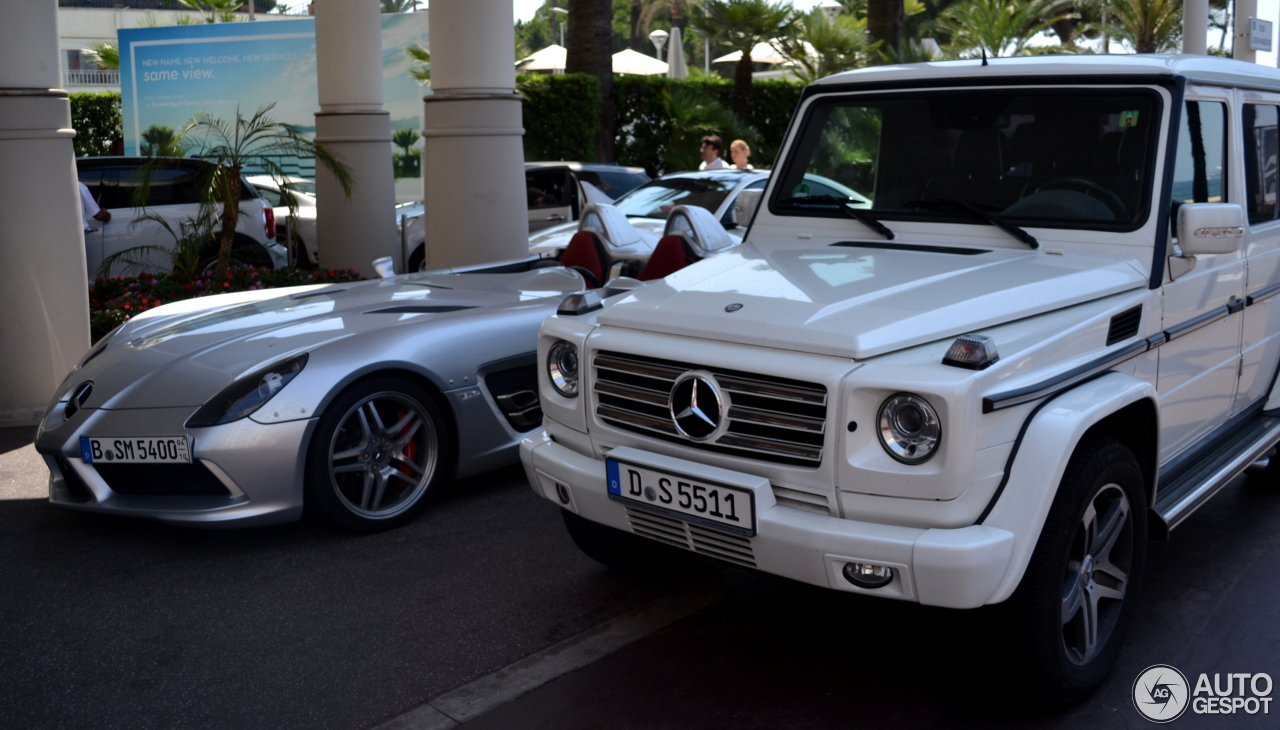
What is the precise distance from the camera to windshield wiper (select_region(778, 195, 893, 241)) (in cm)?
438

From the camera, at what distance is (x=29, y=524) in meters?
5.14

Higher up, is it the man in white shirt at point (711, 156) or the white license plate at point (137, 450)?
the man in white shirt at point (711, 156)

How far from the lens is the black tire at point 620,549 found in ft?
13.9

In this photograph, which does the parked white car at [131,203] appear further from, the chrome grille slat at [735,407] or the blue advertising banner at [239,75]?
the chrome grille slat at [735,407]

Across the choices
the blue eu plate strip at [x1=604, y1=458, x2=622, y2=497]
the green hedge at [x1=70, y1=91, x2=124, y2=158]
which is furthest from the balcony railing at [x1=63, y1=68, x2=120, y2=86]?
the blue eu plate strip at [x1=604, y1=458, x2=622, y2=497]

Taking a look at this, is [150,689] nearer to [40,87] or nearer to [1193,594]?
[1193,594]

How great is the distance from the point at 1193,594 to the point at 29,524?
16.7 ft

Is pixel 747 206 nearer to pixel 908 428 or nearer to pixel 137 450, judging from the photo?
pixel 908 428

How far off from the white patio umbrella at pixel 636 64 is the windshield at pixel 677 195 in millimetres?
17817

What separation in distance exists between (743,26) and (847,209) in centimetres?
1961

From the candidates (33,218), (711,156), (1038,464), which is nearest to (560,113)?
(711,156)

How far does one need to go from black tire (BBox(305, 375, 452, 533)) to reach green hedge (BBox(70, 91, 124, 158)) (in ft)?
74.5

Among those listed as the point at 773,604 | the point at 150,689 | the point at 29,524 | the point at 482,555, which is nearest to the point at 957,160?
the point at 773,604

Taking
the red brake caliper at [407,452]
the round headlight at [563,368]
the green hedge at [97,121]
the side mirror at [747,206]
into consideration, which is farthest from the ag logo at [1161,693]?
the green hedge at [97,121]
